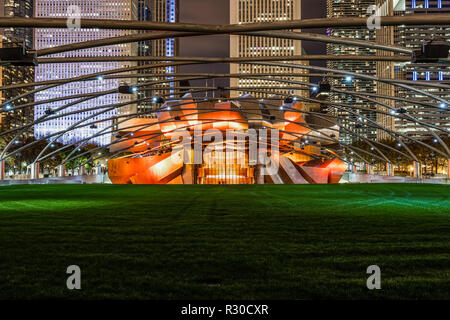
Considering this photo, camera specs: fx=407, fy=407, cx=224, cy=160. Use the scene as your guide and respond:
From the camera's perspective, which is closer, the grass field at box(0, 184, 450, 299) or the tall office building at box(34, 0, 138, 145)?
the grass field at box(0, 184, 450, 299)

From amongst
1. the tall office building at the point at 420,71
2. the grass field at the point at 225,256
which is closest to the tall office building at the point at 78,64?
the tall office building at the point at 420,71

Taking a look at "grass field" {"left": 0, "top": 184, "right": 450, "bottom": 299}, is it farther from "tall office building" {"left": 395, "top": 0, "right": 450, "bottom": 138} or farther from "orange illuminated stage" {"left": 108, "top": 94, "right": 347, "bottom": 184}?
"tall office building" {"left": 395, "top": 0, "right": 450, "bottom": 138}

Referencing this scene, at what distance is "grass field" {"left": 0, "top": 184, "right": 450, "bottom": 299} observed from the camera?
153 inches

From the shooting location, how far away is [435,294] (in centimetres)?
370

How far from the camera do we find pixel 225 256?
207 inches

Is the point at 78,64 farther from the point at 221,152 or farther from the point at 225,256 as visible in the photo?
the point at 225,256

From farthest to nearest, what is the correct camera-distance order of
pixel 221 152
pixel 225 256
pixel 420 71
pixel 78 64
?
pixel 78 64 < pixel 420 71 < pixel 221 152 < pixel 225 256

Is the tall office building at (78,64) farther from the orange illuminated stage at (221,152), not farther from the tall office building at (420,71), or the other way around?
the orange illuminated stage at (221,152)

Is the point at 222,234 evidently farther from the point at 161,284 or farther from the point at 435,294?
the point at 435,294

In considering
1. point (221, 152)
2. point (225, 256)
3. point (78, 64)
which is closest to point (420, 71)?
point (221, 152)

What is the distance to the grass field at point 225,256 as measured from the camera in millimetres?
3875

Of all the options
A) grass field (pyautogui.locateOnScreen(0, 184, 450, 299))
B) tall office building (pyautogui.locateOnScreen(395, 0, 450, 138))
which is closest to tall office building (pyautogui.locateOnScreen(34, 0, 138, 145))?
tall office building (pyautogui.locateOnScreen(395, 0, 450, 138))
